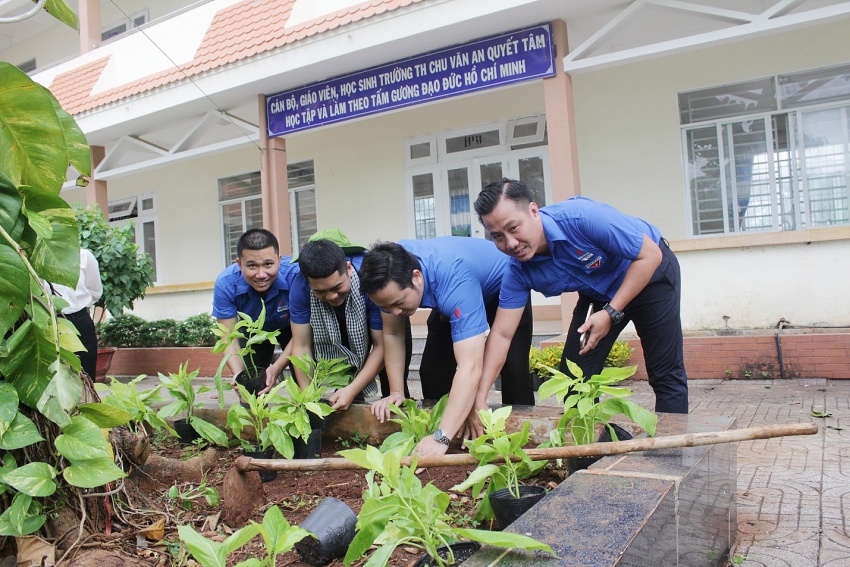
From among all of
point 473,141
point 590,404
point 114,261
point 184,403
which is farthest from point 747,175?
point 114,261

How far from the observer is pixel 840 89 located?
7.03m

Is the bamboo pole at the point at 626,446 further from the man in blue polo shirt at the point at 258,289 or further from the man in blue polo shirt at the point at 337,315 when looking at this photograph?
the man in blue polo shirt at the point at 258,289

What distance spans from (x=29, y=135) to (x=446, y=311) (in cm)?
165

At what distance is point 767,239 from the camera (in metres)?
6.35

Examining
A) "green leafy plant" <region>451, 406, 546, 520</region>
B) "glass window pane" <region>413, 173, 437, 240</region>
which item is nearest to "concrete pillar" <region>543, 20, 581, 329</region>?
"glass window pane" <region>413, 173, 437, 240</region>

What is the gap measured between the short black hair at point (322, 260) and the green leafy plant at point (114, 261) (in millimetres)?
5467

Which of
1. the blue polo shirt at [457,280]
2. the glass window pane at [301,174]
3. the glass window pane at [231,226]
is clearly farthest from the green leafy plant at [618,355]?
the glass window pane at [231,226]

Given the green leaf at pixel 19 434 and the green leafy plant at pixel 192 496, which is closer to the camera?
the green leaf at pixel 19 434

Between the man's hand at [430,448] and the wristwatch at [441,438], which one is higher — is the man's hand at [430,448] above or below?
below

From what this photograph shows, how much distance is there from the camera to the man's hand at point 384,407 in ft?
10.0

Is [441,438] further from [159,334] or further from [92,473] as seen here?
[159,334]

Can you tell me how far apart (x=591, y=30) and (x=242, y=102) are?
176 inches

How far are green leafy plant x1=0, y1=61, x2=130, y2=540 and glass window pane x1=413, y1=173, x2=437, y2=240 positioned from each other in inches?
301

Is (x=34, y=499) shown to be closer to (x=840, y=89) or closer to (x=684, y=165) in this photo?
(x=684, y=165)
